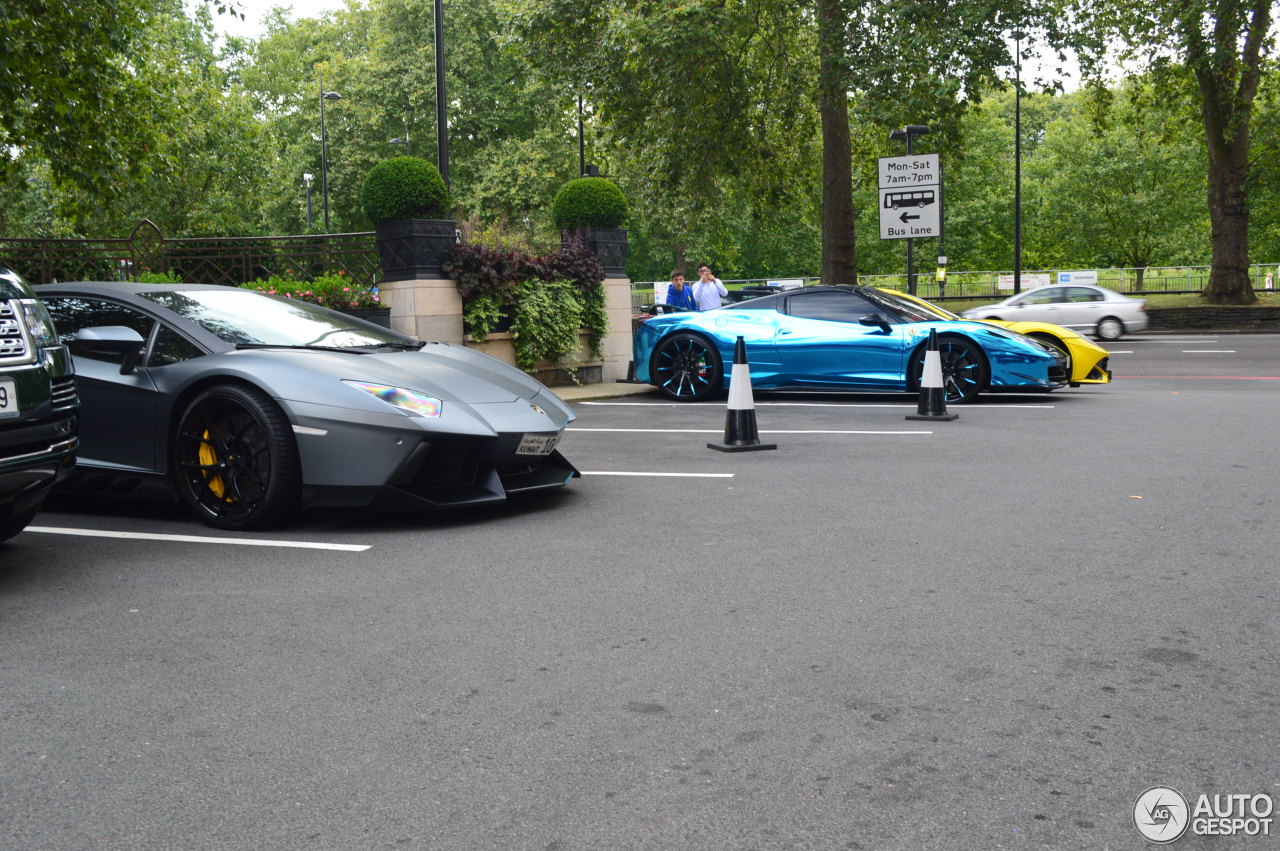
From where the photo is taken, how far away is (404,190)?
13.9 meters

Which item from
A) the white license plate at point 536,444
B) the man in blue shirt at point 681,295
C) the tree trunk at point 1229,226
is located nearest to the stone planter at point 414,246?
the man in blue shirt at point 681,295

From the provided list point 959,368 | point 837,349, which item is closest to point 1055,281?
point 959,368

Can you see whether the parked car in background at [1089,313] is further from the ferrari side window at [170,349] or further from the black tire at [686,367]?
the ferrari side window at [170,349]

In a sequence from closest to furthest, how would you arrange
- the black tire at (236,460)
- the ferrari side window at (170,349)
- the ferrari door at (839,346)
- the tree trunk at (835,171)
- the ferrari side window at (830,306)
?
→ the black tire at (236,460) → the ferrari side window at (170,349) → the ferrari door at (839,346) → the ferrari side window at (830,306) → the tree trunk at (835,171)

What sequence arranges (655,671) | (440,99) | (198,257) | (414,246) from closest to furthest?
(655,671), (414,246), (198,257), (440,99)

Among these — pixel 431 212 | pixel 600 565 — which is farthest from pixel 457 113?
pixel 600 565

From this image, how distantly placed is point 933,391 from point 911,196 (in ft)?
26.8

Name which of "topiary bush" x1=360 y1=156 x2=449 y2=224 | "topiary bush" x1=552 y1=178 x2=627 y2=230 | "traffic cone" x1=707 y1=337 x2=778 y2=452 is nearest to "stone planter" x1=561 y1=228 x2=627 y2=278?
"topiary bush" x1=552 y1=178 x2=627 y2=230

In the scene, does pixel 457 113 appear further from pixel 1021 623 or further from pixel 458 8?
pixel 1021 623

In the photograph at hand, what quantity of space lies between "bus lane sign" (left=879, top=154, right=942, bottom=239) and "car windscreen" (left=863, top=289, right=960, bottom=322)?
190 inches

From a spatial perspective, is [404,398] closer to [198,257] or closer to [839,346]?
[839,346]

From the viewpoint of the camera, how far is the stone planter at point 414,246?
13.9 m

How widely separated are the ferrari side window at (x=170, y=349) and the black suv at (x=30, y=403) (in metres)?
1.11

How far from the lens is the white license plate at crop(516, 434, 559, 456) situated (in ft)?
21.4
